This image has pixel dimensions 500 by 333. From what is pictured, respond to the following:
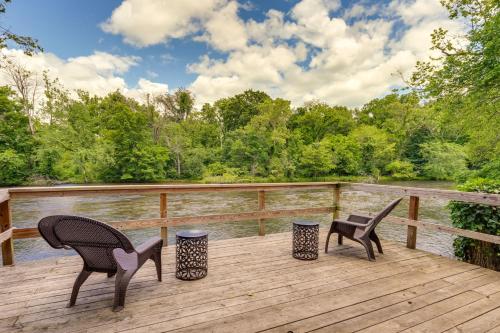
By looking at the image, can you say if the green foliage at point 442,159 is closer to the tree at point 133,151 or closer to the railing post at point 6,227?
the tree at point 133,151

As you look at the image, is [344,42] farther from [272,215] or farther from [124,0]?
[272,215]

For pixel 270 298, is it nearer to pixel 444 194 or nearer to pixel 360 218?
pixel 360 218

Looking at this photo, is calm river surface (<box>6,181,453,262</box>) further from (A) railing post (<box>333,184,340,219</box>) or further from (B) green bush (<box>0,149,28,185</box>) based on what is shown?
(B) green bush (<box>0,149,28,185</box>)

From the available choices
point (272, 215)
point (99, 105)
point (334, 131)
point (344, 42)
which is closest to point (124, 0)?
point (344, 42)

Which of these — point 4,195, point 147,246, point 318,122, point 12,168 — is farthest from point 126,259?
point 318,122

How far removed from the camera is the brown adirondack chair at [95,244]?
1918 millimetres

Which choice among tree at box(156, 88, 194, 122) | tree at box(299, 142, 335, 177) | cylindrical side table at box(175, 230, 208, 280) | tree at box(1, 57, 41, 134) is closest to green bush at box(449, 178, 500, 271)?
cylindrical side table at box(175, 230, 208, 280)

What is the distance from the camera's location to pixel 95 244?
1.99 meters

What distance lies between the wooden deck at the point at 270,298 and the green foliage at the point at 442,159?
23.2 meters

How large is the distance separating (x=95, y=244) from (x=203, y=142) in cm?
2691

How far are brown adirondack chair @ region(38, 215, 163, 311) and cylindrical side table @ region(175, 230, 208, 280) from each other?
488 millimetres

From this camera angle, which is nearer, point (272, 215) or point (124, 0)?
point (272, 215)

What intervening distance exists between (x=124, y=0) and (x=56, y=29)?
115 inches

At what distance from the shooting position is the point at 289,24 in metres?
10.6
